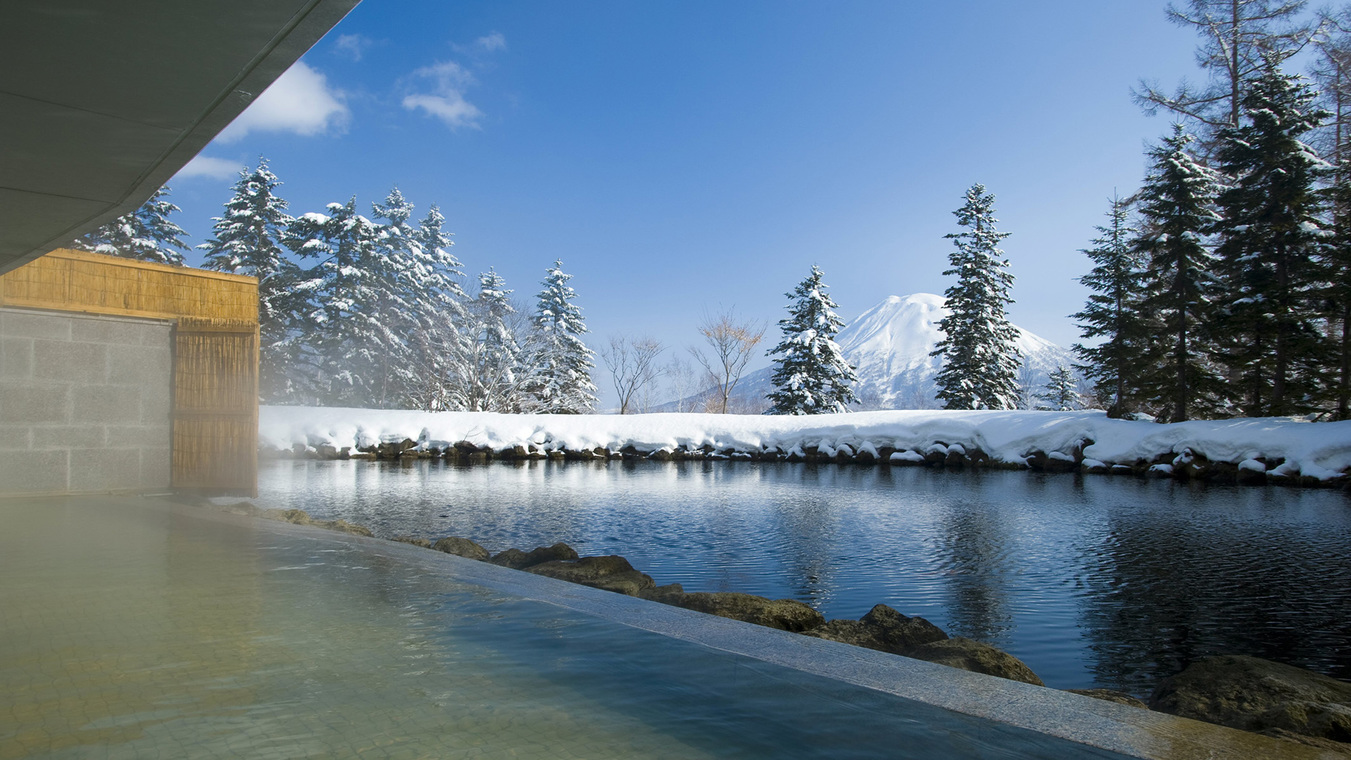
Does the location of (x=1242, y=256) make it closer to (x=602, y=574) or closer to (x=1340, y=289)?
(x=1340, y=289)

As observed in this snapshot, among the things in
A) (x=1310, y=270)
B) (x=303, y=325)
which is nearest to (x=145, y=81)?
(x=1310, y=270)

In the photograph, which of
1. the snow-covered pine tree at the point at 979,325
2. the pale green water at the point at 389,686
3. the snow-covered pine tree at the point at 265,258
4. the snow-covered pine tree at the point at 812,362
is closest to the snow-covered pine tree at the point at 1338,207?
the snow-covered pine tree at the point at 979,325

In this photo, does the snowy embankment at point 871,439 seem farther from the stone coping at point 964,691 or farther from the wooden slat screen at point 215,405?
the stone coping at point 964,691

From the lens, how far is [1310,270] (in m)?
18.1

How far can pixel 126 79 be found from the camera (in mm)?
2473

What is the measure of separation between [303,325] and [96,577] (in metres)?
29.6

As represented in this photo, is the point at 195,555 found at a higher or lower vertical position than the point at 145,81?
lower

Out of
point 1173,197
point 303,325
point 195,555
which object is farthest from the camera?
point 303,325

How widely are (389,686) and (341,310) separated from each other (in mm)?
31441

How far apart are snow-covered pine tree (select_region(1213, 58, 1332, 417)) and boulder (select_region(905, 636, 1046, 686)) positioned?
778 inches

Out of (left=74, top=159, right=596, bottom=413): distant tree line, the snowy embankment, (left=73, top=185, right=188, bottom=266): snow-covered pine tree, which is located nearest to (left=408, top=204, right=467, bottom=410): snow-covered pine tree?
(left=74, top=159, right=596, bottom=413): distant tree line

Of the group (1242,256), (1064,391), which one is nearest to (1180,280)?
(1242,256)

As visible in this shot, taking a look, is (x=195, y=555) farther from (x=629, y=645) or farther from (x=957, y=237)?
(x=957, y=237)

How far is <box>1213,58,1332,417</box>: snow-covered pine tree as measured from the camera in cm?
1816
